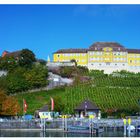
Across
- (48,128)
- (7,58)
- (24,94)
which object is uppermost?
(7,58)

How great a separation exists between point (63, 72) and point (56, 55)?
1066 centimetres

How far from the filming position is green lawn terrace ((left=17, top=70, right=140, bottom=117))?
26875 mm

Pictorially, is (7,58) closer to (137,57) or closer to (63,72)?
(63,72)

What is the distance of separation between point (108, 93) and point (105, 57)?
17209 mm

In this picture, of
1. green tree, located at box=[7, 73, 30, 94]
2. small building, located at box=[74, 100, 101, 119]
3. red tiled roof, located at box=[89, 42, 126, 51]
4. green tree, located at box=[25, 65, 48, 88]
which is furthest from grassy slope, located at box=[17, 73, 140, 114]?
red tiled roof, located at box=[89, 42, 126, 51]

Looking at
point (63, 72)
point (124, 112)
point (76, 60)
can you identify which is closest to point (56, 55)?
point (76, 60)

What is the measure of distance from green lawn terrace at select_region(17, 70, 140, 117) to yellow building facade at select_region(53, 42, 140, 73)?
8.87 metres

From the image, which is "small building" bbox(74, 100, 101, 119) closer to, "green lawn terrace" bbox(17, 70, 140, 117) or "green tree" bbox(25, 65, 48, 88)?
"green lawn terrace" bbox(17, 70, 140, 117)

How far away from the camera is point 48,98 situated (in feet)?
101

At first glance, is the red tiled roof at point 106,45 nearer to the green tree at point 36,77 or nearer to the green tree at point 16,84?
the green tree at point 36,77

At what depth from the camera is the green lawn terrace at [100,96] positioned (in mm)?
26875

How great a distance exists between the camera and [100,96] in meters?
30.7

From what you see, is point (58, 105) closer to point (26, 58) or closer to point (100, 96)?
point (100, 96)

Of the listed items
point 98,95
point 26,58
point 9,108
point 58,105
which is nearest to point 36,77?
point 26,58
